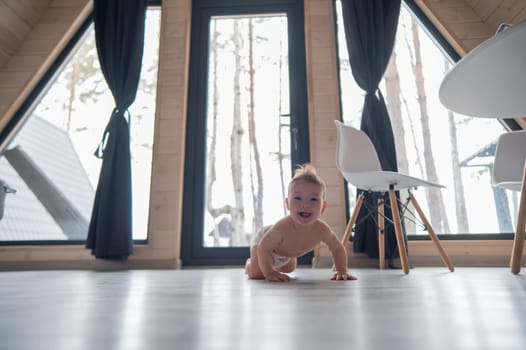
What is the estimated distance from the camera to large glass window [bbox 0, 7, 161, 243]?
2830 mm

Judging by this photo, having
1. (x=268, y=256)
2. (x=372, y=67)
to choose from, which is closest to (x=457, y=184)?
(x=372, y=67)

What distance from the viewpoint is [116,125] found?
2.73 metres

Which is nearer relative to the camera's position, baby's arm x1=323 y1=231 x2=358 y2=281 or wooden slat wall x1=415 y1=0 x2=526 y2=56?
baby's arm x1=323 y1=231 x2=358 y2=281

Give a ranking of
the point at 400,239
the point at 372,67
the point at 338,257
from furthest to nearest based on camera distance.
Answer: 1. the point at 372,67
2. the point at 400,239
3. the point at 338,257

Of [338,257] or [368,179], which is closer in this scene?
[338,257]

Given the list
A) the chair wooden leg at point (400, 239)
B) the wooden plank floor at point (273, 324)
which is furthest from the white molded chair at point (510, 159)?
the wooden plank floor at point (273, 324)

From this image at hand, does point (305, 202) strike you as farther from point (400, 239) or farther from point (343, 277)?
point (400, 239)

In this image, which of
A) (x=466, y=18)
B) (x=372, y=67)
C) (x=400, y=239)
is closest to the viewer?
(x=400, y=239)

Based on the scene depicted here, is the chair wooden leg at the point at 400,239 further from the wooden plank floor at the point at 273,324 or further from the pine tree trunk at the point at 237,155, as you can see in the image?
the pine tree trunk at the point at 237,155

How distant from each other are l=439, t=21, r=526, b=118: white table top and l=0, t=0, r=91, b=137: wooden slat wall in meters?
3.23

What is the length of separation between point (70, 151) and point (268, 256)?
2.55 meters

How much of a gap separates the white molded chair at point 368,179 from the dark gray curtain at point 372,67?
0.74ft

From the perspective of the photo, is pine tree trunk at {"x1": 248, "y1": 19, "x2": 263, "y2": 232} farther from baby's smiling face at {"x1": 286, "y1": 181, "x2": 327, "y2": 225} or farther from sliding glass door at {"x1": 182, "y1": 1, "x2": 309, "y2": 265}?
baby's smiling face at {"x1": 286, "y1": 181, "x2": 327, "y2": 225}

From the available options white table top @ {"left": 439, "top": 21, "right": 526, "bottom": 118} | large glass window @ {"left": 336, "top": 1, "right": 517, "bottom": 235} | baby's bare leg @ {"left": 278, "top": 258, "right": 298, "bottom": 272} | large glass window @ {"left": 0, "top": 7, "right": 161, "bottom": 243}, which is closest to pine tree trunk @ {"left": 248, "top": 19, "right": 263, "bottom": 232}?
large glass window @ {"left": 336, "top": 1, "right": 517, "bottom": 235}
